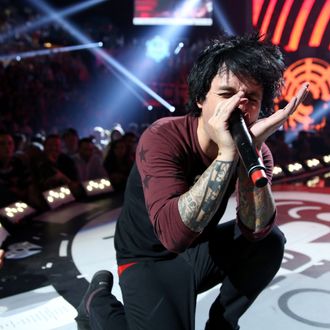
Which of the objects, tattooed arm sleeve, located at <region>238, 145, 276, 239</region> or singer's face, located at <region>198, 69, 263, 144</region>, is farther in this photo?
tattooed arm sleeve, located at <region>238, 145, 276, 239</region>

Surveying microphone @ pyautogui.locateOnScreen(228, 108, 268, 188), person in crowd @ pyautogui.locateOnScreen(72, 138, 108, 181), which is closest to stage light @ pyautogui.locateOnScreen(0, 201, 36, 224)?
person in crowd @ pyautogui.locateOnScreen(72, 138, 108, 181)

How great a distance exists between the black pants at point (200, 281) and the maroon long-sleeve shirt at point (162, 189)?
65 millimetres

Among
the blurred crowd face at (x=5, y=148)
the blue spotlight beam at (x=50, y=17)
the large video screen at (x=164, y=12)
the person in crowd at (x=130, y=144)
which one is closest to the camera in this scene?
the blurred crowd face at (x=5, y=148)

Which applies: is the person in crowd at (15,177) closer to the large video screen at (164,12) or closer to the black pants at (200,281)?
the black pants at (200,281)

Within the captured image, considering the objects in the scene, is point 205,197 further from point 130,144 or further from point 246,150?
point 130,144

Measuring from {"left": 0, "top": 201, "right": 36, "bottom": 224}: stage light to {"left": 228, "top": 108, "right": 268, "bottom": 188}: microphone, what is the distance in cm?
235

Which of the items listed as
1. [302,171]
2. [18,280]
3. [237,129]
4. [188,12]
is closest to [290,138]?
[302,171]

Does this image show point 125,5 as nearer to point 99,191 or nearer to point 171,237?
point 99,191

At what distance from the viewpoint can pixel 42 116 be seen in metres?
8.93

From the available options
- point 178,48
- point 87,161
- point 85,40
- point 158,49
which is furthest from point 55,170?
point 85,40

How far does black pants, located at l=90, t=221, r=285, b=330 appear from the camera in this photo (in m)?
1.26

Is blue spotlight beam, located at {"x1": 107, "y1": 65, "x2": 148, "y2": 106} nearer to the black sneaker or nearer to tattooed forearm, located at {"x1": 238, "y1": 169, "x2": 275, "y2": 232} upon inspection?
the black sneaker

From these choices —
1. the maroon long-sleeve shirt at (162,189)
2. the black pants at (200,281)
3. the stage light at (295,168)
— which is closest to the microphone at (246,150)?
the maroon long-sleeve shirt at (162,189)

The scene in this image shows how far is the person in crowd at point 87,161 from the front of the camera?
4.16m
